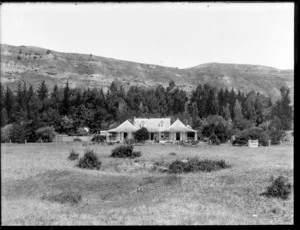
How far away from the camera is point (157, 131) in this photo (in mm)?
55625

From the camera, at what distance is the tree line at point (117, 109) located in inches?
2414

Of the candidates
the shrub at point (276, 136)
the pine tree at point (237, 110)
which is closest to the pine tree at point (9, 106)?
the shrub at point (276, 136)

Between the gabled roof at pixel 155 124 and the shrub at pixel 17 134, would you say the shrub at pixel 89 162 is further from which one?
the gabled roof at pixel 155 124

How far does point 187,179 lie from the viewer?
1731 cm

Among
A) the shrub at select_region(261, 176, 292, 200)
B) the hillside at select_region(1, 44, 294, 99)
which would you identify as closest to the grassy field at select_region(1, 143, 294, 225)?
the shrub at select_region(261, 176, 292, 200)

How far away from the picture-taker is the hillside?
14625 cm

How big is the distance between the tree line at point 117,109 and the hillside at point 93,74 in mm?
59362

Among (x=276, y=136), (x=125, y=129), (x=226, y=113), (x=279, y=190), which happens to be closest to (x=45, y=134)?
(x=125, y=129)

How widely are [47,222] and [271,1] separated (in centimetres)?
827

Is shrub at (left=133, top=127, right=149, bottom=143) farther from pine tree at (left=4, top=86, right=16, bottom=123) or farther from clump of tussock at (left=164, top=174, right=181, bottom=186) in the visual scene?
clump of tussock at (left=164, top=174, right=181, bottom=186)

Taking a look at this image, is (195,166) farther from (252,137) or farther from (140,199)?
(252,137)

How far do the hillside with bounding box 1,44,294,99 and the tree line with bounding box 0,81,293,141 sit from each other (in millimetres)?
59362

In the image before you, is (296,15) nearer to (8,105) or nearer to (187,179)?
(187,179)

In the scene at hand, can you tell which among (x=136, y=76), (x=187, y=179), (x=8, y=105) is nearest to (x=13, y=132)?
(x=8, y=105)
